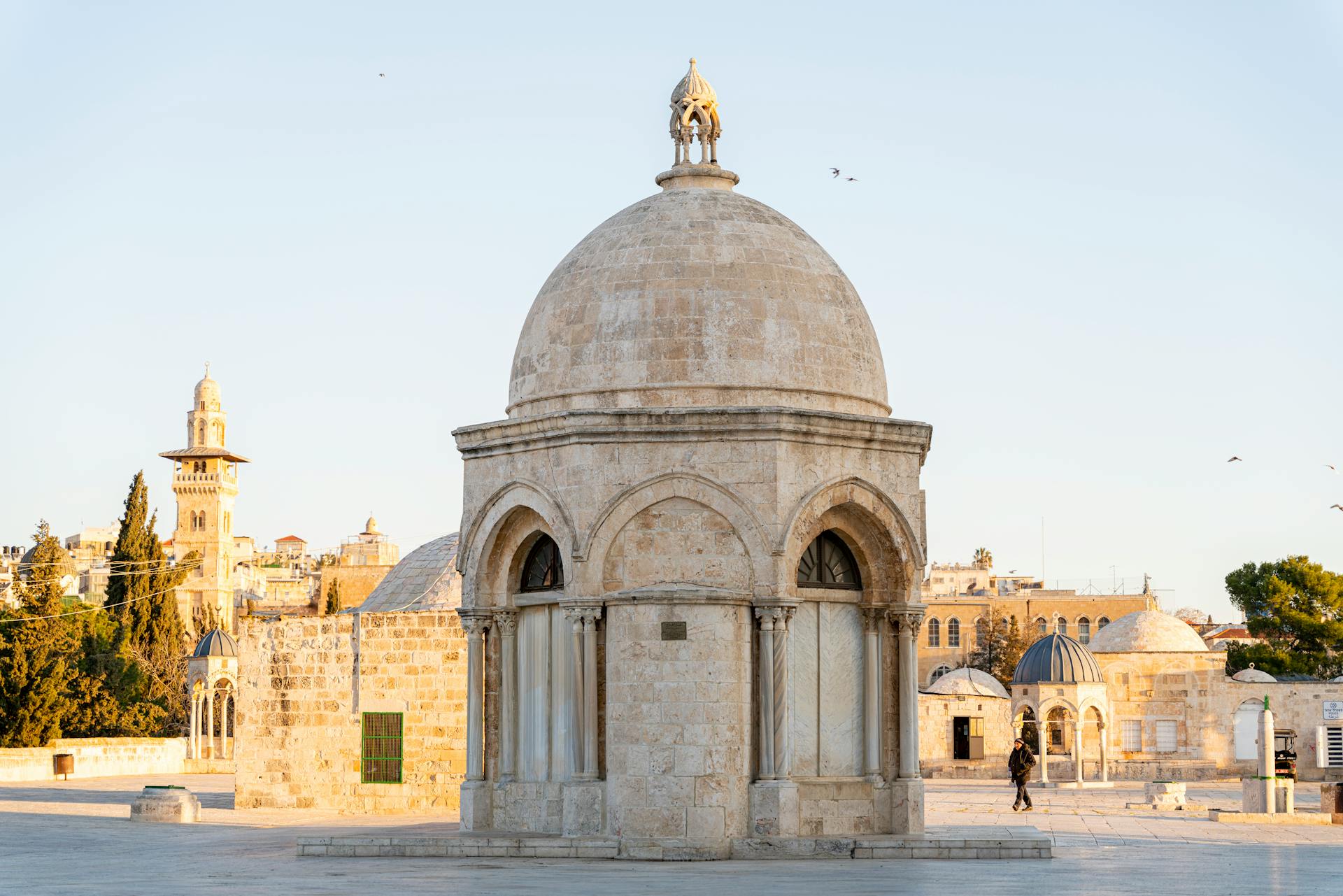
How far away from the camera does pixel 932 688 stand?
5191 centimetres

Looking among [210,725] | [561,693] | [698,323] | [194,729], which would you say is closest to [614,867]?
[561,693]

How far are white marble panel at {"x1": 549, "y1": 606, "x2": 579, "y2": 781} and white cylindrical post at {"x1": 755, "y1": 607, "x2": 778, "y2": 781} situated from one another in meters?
2.00

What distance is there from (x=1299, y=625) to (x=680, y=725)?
46219 mm

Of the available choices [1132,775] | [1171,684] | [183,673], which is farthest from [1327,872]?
[183,673]

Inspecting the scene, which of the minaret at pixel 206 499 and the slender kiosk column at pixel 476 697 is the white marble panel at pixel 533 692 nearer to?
the slender kiosk column at pixel 476 697

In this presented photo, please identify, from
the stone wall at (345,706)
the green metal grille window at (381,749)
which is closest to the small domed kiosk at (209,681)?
the stone wall at (345,706)

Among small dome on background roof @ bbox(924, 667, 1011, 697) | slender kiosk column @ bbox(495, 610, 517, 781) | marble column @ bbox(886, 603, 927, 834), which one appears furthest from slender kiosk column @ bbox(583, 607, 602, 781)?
small dome on background roof @ bbox(924, 667, 1011, 697)

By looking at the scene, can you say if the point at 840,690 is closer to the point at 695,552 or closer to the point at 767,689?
the point at 767,689

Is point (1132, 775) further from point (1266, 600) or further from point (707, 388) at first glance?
point (707, 388)

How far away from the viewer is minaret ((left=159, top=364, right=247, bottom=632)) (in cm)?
9594

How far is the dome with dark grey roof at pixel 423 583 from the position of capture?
2947 cm

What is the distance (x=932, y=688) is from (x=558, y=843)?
119ft

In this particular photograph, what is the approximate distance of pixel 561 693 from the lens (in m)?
18.1

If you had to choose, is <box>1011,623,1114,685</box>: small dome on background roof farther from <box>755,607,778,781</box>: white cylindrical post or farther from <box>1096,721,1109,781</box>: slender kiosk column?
<box>755,607,778,781</box>: white cylindrical post
